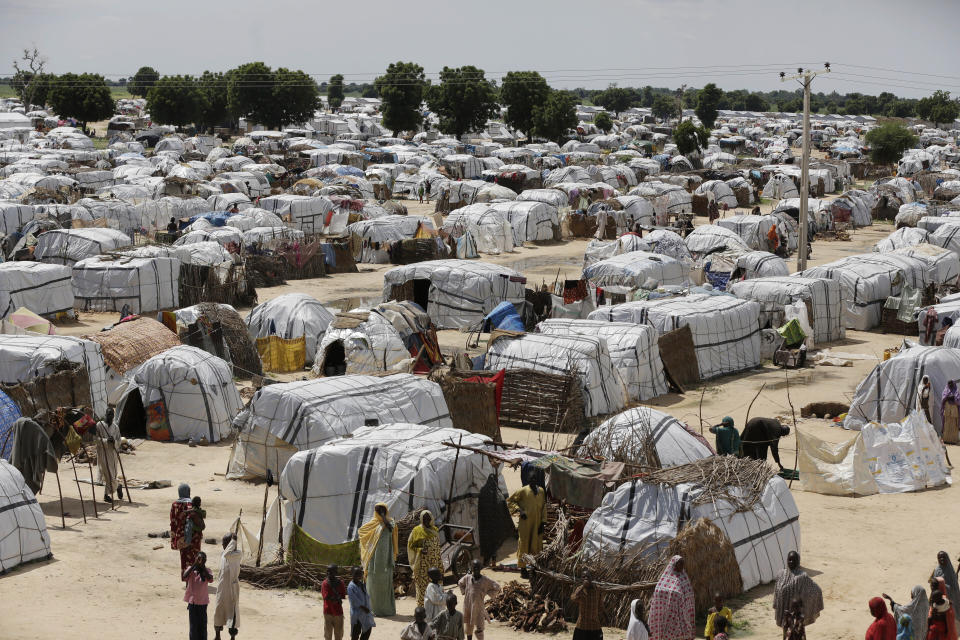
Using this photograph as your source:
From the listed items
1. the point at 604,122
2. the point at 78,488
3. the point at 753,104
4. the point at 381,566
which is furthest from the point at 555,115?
the point at 753,104

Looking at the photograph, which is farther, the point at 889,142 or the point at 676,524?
the point at 889,142

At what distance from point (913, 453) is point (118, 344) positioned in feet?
50.5

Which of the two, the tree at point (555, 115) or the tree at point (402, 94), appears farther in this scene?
the tree at point (402, 94)

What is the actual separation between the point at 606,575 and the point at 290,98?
93823 millimetres

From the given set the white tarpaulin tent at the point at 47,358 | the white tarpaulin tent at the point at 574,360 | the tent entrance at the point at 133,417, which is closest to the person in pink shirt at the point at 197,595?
the tent entrance at the point at 133,417

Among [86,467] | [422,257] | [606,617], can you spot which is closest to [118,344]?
[86,467]

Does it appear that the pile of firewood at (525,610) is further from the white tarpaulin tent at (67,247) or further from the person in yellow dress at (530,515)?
the white tarpaulin tent at (67,247)

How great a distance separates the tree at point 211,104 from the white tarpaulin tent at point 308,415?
87.7m

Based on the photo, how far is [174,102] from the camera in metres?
100

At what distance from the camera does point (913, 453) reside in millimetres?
19344

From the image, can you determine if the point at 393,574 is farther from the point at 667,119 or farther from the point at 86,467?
the point at 667,119

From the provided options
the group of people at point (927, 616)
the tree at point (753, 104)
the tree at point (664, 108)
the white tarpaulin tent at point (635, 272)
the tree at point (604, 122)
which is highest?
the tree at point (753, 104)

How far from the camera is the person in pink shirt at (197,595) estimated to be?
1216 centimetres

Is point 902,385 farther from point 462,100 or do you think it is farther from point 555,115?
point 462,100
